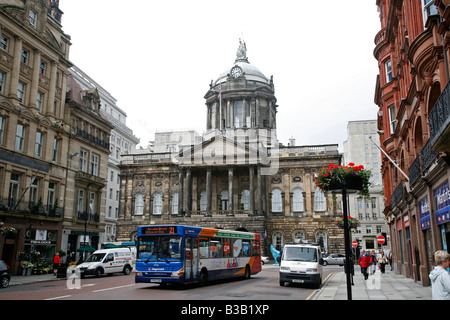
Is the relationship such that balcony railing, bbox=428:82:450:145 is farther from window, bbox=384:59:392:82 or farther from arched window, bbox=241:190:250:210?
arched window, bbox=241:190:250:210

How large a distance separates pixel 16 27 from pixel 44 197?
13120 mm

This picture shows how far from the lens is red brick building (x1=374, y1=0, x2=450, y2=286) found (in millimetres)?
11875

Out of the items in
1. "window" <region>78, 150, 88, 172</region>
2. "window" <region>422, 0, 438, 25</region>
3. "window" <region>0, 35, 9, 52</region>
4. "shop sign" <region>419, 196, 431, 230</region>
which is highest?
"window" <region>0, 35, 9, 52</region>

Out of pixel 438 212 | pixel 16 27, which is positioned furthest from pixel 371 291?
pixel 16 27

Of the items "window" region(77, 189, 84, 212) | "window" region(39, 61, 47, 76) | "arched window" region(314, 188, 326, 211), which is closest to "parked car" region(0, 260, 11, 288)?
"window" region(77, 189, 84, 212)

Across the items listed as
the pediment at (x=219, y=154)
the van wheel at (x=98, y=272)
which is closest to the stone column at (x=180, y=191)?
the pediment at (x=219, y=154)

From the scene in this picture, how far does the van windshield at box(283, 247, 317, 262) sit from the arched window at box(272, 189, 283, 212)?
3341 centimetres

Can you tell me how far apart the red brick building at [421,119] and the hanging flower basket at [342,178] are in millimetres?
2218

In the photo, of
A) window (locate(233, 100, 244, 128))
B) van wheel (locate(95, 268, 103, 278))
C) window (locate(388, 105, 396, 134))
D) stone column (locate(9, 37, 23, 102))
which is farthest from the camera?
window (locate(233, 100, 244, 128))

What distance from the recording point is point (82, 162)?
37719 mm

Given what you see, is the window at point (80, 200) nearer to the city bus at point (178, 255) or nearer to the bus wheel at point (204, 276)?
the city bus at point (178, 255)

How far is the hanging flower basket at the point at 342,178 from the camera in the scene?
9.84m

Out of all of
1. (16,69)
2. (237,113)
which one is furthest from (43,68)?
(237,113)

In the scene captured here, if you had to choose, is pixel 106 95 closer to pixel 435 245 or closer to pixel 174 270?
pixel 174 270
